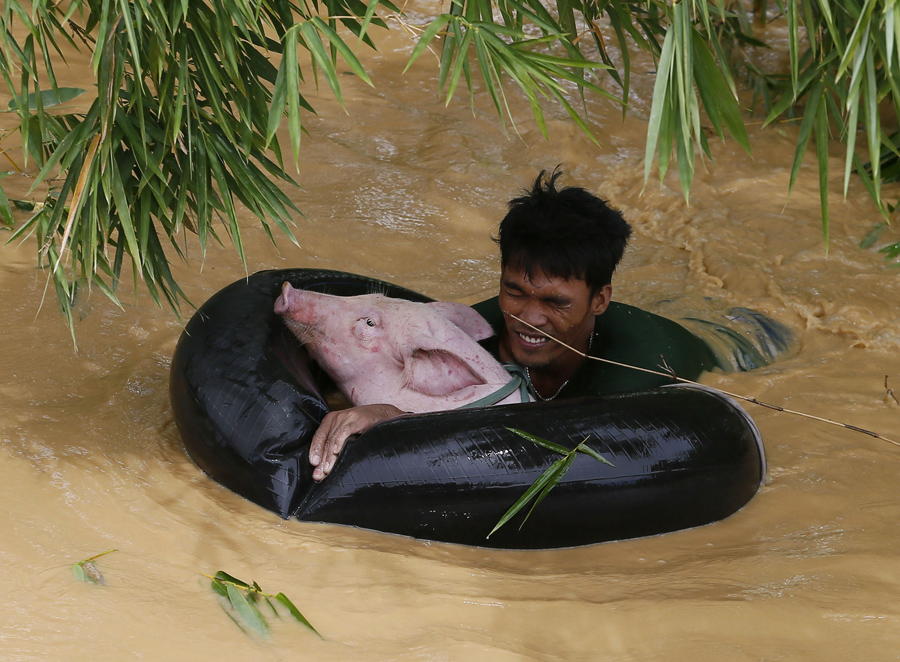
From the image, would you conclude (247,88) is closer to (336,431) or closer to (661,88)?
(336,431)

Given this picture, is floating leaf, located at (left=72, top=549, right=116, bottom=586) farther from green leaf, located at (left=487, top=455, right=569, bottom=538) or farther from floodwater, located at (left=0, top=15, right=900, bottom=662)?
green leaf, located at (left=487, top=455, right=569, bottom=538)

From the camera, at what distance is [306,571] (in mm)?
2400

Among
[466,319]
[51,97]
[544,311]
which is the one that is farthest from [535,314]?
[51,97]

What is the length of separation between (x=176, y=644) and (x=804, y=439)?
252 centimetres

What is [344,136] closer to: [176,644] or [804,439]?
[804,439]

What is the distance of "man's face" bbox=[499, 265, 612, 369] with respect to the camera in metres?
3.26

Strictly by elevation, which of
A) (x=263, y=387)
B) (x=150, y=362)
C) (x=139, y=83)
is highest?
(x=139, y=83)

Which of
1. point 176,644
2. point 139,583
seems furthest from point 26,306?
point 176,644

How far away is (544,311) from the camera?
3.29 meters

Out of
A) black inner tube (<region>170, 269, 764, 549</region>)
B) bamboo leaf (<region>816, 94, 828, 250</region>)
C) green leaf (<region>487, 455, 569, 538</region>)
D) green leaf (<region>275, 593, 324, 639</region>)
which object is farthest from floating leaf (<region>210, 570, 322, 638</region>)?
bamboo leaf (<region>816, 94, 828, 250</region>)

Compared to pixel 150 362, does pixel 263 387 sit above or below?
above

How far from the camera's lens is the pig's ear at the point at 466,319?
→ 3.34 metres

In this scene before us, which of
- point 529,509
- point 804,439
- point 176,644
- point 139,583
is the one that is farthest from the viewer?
point 804,439

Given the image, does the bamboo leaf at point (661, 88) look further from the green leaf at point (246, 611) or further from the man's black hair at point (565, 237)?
the green leaf at point (246, 611)
